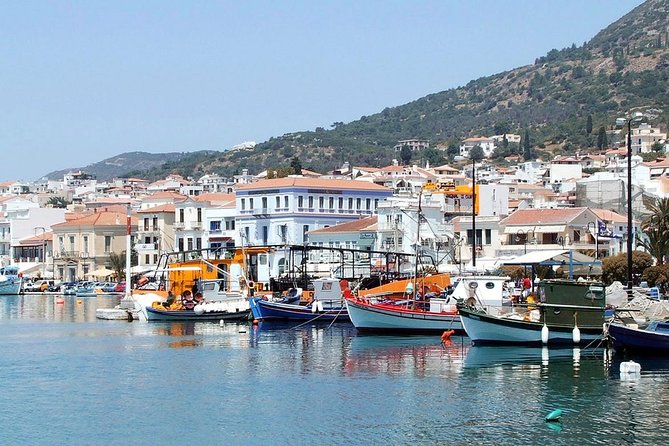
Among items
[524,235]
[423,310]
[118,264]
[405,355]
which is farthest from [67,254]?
[405,355]

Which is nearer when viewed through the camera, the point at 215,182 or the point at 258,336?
the point at 258,336

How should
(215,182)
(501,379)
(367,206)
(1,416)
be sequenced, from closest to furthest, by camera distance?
1. (1,416)
2. (501,379)
3. (367,206)
4. (215,182)

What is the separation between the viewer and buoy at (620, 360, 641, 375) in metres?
37.7


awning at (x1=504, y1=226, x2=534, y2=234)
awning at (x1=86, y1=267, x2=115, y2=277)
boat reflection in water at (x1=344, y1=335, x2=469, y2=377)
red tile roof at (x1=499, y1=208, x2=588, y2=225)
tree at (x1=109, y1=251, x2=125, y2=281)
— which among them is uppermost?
red tile roof at (x1=499, y1=208, x2=588, y2=225)

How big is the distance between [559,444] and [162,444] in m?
9.66

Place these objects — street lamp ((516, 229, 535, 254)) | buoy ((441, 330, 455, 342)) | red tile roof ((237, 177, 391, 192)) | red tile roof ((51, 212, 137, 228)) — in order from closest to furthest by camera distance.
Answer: buoy ((441, 330, 455, 342))
street lamp ((516, 229, 535, 254))
red tile roof ((237, 177, 391, 192))
red tile roof ((51, 212, 137, 228))

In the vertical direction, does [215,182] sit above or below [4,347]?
above

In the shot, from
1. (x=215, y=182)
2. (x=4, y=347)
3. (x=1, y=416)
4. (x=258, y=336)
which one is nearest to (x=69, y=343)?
(x=4, y=347)

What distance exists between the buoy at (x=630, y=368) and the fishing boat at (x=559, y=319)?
20.8 ft

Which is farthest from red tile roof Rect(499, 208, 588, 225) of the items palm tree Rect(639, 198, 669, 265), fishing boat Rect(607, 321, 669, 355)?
fishing boat Rect(607, 321, 669, 355)

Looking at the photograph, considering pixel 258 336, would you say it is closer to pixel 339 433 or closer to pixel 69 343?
pixel 69 343

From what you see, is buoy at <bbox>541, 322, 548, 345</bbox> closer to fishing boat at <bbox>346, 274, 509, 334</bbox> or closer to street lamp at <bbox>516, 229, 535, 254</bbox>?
fishing boat at <bbox>346, 274, 509, 334</bbox>

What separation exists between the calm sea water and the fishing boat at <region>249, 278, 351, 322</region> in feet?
28.8

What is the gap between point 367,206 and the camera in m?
105
